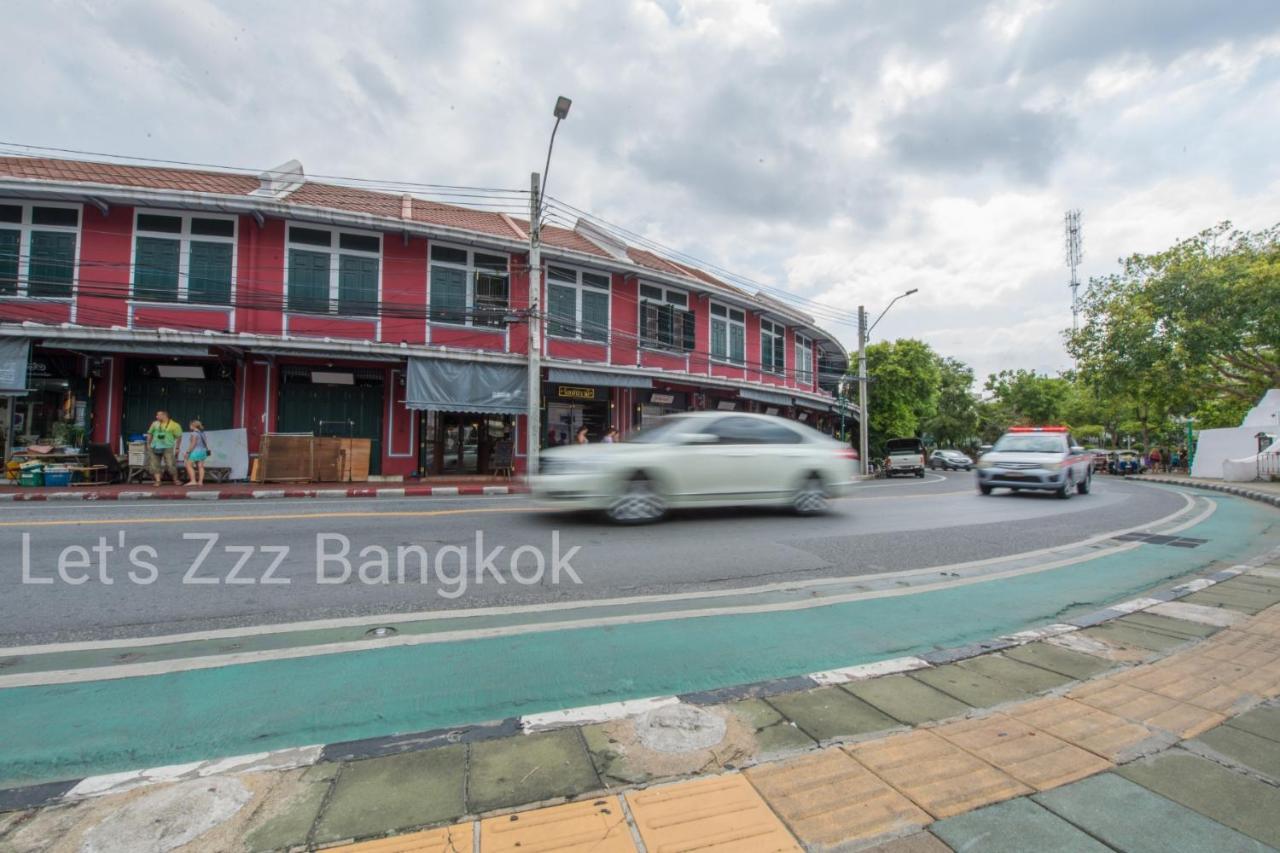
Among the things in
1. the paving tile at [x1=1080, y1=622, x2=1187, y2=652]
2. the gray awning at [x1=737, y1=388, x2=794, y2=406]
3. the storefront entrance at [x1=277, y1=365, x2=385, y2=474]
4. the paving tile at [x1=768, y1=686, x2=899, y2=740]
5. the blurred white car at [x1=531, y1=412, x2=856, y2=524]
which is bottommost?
the paving tile at [x1=1080, y1=622, x2=1187, y2=652]

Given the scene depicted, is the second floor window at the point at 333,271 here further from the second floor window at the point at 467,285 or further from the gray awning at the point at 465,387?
the gray awning at the point at 465,387

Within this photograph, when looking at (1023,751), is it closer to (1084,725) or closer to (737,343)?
(1084,725)

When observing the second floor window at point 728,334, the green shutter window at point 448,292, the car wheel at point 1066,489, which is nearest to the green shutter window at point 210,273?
the green shutter window at point 448,292

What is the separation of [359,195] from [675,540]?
17173 millimetres

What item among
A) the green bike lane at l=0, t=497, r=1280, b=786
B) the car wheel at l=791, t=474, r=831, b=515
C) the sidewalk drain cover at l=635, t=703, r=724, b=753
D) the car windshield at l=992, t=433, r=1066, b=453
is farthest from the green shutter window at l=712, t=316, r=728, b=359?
the sidewalk drain cover at l=635, t=703, r=724, b=753

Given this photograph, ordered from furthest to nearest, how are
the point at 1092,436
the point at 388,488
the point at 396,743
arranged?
the point at 1092,436 < the point at 388,488 < the point at 396,743

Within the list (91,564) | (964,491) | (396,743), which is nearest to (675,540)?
(396,743)

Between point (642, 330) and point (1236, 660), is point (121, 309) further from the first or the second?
point (1236, 660)

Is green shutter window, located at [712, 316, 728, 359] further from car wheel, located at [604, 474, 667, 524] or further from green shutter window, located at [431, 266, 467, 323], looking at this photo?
car wheel, located at [604, 474, 667, 524]

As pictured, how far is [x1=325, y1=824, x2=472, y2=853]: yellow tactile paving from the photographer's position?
1.70 metres

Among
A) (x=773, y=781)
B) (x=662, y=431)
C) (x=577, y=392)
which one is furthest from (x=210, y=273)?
(x=773, y=781)

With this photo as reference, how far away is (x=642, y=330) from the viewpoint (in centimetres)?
1931

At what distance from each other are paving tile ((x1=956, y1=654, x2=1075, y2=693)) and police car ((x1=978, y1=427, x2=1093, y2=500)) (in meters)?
10.5

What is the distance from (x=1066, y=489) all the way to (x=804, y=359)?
15.8 meters
